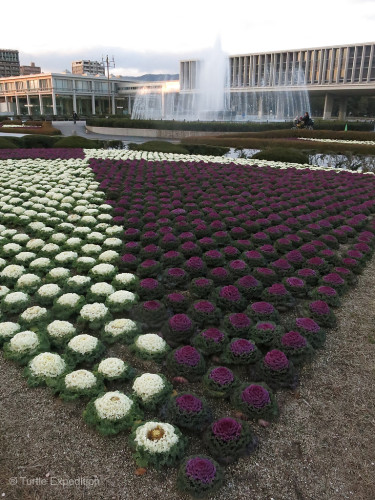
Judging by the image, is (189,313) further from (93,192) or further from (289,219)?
(93,192)

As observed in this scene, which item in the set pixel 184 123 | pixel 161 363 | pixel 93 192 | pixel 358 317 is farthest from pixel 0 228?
pixel 184 123

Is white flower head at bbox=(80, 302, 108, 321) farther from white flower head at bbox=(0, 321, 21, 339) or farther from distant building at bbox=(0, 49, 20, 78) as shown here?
distant building at bbox=(0, 49, 20, 78)

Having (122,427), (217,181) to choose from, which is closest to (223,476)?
(122,427)

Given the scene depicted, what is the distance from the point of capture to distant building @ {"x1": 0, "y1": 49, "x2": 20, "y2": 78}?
466 ft

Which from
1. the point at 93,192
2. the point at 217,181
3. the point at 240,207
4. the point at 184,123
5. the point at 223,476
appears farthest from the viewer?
the point at 184,123

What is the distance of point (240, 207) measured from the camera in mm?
6734

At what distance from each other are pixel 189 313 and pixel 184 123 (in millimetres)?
23278

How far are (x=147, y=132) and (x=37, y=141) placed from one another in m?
10.7

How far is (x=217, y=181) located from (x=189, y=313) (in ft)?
18.5

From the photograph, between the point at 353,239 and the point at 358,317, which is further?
the point at 353,239

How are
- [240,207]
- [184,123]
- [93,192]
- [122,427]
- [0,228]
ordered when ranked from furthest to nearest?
[184,123]
[93,192]
[240,207]
[0,228]
[122,427]

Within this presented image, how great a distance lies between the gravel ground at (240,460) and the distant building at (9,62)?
163095 mm

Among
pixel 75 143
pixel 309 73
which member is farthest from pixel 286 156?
pixel 309 73

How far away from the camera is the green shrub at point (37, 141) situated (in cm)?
1736
